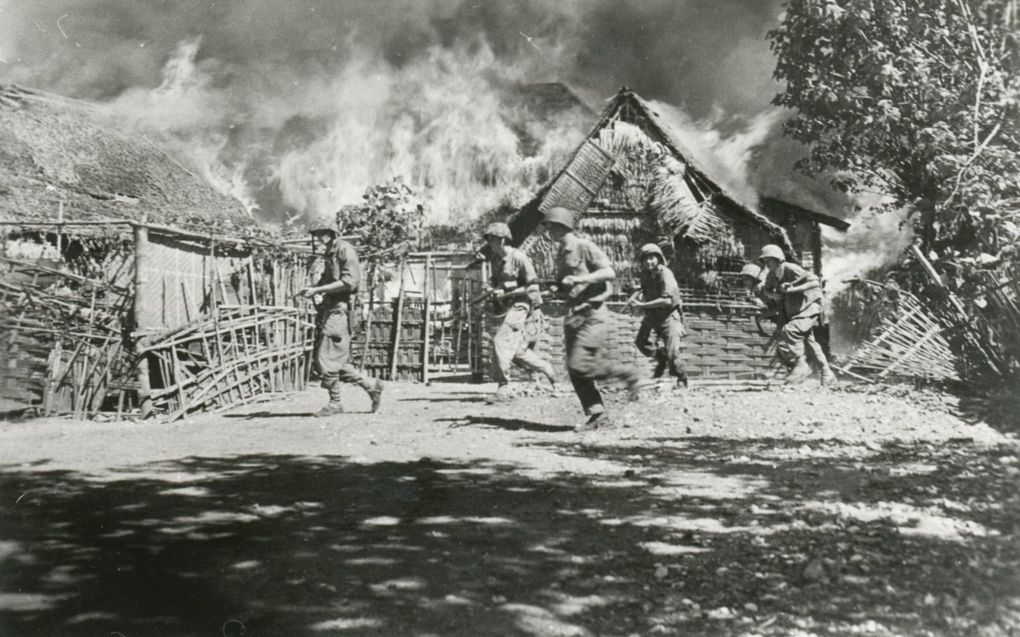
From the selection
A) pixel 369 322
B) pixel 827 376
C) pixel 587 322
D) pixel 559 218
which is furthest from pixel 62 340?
pixel 827 376

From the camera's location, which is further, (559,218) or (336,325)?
(336,325)

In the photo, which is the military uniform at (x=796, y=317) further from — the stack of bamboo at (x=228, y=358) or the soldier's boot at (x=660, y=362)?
the stack of bamboo at (x=228, y=358)

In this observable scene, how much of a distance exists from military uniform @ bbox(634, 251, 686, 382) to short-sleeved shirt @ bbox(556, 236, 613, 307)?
9.99ft

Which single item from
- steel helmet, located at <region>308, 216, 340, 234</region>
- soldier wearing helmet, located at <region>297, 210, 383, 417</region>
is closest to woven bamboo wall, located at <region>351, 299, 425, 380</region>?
steel helmet, located at <region>308, 216, 340, 234</region>

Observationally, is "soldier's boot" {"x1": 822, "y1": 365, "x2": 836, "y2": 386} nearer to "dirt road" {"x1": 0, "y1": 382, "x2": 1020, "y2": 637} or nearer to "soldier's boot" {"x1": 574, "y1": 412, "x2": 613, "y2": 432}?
"dirt road" {"x1": 0, "y1": 382, "x2": 1020, "y2": 637}

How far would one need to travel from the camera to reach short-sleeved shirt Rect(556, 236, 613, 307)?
19.6ft

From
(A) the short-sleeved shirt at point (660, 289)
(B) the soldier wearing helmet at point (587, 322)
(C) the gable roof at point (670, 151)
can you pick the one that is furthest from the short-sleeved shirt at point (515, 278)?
(C) the gable roof at point (670, 151)

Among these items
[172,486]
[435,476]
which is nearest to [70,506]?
[172,486]

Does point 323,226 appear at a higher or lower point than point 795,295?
higher

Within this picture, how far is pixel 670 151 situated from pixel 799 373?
639 cm

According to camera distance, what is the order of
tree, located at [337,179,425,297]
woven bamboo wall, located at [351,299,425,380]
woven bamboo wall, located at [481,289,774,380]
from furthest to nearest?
tree, located at [337,179,425,297] < woven bamboo wall, located at [351,299,425,380] < woven bamboo wall, located at [481,289,774,380]

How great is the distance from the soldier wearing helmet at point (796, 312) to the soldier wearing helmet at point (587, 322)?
364 cm

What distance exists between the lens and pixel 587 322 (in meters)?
5.89

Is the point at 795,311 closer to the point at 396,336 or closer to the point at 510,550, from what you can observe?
the point at 396,336
